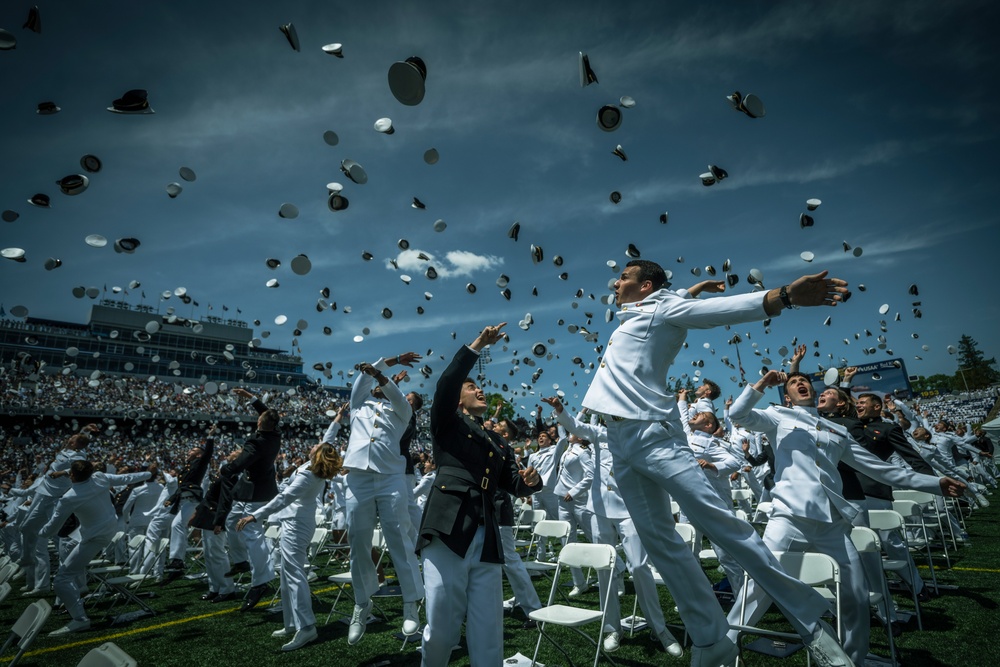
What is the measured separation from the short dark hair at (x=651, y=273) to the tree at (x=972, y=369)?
12155 cm

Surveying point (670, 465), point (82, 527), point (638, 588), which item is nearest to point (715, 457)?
point (638, 588)

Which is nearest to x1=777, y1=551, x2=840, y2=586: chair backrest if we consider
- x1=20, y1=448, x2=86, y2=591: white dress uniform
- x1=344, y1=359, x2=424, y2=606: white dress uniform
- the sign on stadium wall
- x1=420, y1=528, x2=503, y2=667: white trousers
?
x1=420, y1=528, x2=503, y2=667: white trousers

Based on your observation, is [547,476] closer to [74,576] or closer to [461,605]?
[461,605]

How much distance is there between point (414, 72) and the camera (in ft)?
15.9

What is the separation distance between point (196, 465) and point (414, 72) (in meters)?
9.21

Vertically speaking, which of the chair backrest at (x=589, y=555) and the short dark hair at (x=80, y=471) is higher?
the short dark hair at (x=80, y=471)

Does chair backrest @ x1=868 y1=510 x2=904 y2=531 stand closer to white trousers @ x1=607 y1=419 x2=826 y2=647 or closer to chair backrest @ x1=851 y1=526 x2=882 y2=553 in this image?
chair backrest @ x1=851 y1=526 x2=882 y2=553

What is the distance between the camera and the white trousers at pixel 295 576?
19.4 ft

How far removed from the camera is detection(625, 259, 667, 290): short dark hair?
11.4 feet

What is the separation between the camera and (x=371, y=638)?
234 inches

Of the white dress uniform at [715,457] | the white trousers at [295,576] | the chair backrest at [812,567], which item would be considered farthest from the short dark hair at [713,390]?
the white trousers at [295,576]

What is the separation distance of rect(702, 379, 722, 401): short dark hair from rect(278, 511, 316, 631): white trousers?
6107 mm

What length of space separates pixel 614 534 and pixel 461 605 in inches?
160

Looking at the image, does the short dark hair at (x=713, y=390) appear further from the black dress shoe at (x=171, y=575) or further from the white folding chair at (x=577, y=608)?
the black dress shoe at (x=171, y=575)
